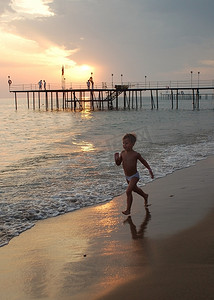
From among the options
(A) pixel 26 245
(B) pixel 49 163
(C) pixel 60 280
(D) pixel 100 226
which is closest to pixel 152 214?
(D) pixel 100 226

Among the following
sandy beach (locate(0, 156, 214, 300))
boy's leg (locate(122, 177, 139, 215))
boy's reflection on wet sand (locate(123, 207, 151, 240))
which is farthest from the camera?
boy's leg (locate(122, 177, 139, 215))

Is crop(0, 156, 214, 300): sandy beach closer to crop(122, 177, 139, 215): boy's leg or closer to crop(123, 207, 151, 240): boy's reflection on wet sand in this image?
crop(123, 207, 151, 240): boy's reflection on wet sand

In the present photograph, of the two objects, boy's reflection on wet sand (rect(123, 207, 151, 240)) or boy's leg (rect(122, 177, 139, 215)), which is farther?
boy's leg (rect(122, 177, 139, 215))

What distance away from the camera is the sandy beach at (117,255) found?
2678 millimetres

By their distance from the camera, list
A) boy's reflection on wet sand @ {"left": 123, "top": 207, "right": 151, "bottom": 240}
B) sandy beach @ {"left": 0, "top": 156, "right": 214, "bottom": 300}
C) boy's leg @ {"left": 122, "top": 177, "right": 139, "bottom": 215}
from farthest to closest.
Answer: boy's leg @ {"left": 122, "top": 177, "right": 139, "bottom": 215}
boy's reflection on wet sand @ {"left": 123, "top": 207, "right": 151, "bottom": 240}
sandy beach @ {"left": 0, "top": 156, "right": 214, "bottom": 300}

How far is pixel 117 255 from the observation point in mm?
3352

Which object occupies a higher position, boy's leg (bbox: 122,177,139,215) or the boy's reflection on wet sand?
boy's leg (bbox: 122,177,139,215)

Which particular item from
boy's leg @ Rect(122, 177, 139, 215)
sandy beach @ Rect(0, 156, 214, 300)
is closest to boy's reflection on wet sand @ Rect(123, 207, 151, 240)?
sandy beach @ Rect(0, 156, 214, 300)

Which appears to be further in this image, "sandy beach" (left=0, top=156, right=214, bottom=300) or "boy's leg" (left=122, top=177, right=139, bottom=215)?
"boy's leg" (left=122, top=177, right=139, bottom=215)

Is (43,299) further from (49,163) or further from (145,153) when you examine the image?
(145,153)

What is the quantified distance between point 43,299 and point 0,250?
129 cm

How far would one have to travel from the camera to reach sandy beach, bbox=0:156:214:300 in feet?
8.79

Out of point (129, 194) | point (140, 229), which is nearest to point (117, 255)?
point (140, 229)

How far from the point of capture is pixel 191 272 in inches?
112
